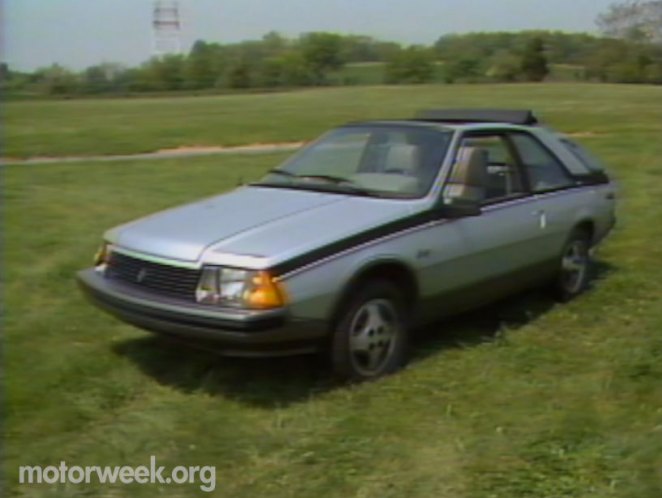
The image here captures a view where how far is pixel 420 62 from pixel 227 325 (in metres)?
70.2

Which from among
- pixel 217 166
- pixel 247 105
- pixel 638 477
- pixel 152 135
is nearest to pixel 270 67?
pixel 247 105

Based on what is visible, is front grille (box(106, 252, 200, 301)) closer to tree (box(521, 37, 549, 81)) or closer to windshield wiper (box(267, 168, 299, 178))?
windshield wiper (box(267, 168, 299, 178))

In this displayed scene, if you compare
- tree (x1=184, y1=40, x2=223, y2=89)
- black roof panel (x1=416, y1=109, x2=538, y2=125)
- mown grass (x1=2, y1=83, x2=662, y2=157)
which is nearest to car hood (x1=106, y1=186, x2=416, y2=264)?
black roof panel (x1=416, y1=109, x2=538, y2=125)

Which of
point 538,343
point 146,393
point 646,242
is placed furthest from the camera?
point 646,242

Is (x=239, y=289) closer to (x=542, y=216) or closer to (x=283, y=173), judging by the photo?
(x=283, y=173)

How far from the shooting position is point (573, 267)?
6703 millimetres

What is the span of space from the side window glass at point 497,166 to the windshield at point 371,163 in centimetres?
21

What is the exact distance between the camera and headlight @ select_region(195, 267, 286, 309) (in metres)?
4.31

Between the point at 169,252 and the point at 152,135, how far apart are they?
2192 cm

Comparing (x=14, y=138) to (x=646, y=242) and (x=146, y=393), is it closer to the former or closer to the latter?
(x=646, y=242)

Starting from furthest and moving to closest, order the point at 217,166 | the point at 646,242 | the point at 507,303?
the point at 217,166
the point at 646,242
the point at 507,303

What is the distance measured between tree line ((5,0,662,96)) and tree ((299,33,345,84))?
0.31 ft

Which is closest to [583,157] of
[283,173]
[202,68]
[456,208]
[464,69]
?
[456,208]

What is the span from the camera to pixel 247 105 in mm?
43688
